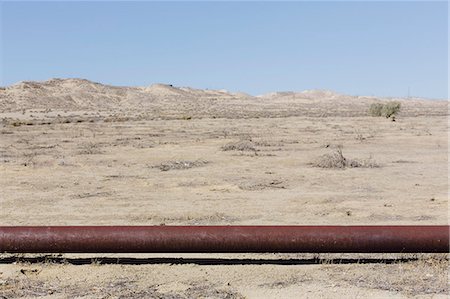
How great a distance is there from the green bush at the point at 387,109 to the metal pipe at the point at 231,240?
48093 mm

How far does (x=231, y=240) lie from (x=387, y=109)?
1979 inches

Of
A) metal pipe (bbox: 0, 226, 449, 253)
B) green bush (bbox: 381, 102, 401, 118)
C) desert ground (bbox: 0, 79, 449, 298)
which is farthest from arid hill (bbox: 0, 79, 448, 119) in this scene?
metal pipe (bbox: 0, 226, 449, 253)

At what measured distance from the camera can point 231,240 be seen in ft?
19.6

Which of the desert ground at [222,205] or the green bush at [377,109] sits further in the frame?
the green bush at [377,109]

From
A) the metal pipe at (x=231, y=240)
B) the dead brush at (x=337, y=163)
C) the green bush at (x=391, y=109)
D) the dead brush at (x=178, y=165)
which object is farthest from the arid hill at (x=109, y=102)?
the metal pipe at (x=231, y=240)

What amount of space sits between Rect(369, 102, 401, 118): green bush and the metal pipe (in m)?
48.1

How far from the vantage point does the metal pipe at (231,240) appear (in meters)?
5.98

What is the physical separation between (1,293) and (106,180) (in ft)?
28.4

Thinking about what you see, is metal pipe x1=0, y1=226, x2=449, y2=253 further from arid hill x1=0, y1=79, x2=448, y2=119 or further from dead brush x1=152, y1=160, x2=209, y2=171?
arid hill x1=0, y1=79, x2=448, y2=119

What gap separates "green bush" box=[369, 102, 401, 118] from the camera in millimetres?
52031

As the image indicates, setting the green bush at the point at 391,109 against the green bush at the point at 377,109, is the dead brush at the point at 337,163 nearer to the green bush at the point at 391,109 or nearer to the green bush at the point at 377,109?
the green bush at the point at 391,109

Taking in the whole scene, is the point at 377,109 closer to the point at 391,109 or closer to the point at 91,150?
the point at 391,109

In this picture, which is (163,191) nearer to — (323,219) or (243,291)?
(323,219)

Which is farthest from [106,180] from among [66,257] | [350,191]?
[66,257]
